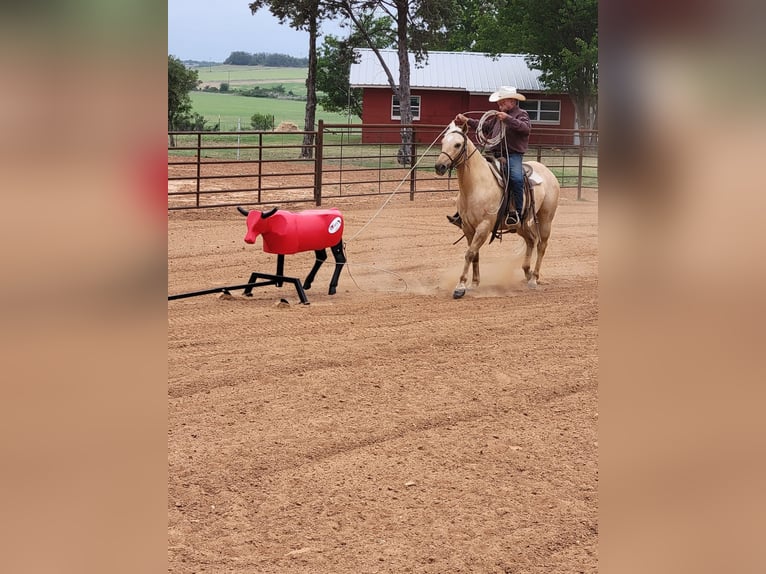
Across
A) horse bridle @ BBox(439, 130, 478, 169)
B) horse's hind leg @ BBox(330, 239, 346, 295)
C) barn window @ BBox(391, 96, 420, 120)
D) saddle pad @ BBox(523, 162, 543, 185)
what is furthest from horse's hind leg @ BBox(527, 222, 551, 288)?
barn window @ BBox(391, 96, 420, 120)

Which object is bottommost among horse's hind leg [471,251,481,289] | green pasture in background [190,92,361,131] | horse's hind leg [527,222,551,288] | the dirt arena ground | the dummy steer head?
the dirt arena ground

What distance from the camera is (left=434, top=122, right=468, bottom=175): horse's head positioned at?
8625 mm

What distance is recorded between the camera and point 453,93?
37125 mm

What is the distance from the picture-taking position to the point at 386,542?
12.3 ft

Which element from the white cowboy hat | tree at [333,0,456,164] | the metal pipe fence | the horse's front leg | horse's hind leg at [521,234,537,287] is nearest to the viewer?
the white cowboy hat

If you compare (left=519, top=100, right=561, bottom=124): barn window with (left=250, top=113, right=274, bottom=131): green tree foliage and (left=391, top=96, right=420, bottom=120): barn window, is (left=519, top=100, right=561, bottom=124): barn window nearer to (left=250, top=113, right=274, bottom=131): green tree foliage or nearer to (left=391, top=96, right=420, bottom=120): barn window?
(left=391, top=96, right=420, bottom=120): barn window

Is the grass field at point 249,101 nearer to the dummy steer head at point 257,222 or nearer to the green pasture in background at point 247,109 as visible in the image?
the green pasture in background at point 247,109

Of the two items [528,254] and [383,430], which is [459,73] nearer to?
[528,254]

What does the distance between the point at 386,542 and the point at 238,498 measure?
79 cm

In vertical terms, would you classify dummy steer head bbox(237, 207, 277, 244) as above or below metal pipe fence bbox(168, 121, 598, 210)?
below

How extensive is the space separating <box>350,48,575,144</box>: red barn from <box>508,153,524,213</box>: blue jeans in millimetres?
26888

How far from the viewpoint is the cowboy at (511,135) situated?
8.96 metres
